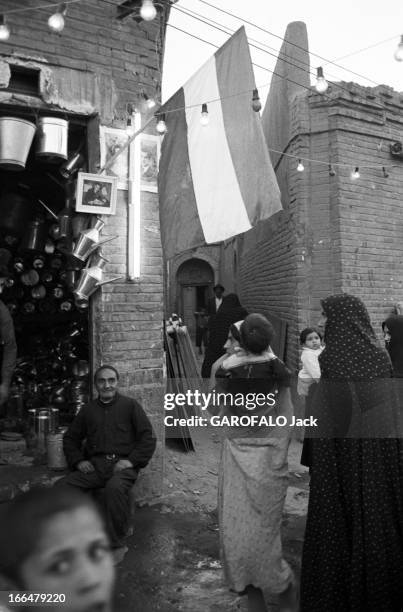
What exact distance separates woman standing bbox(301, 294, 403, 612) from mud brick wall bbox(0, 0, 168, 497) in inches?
76.6

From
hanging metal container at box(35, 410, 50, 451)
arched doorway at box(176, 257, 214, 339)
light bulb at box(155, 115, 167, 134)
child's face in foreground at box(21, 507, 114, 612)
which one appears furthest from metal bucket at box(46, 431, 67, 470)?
arched doorway at box(176, 257, 214, 339)

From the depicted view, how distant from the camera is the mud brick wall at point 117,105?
373 centimetres

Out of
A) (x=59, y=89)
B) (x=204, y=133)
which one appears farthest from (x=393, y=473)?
(x=59, y=89)

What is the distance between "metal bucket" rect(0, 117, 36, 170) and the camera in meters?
3.50

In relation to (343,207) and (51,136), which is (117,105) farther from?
(343,207)

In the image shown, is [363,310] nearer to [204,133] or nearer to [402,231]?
[204,133]

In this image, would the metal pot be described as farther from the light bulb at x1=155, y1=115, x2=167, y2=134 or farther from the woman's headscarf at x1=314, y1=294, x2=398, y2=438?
the woman's headscarf at x1=314, y1=294, x2=398, y2=438

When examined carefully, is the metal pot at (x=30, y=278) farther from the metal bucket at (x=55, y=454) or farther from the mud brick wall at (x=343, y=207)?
the mud brick wall at (x=343, y=207)

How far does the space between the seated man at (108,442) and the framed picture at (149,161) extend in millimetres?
1743

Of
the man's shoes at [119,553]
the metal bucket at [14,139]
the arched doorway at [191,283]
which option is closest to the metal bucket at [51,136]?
the metal bucket at [14,139]

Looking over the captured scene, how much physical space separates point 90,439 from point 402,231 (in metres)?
5.15

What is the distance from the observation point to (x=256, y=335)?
278 centimetres

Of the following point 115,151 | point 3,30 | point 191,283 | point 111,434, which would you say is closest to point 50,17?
point 3,30

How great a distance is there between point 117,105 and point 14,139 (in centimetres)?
100
